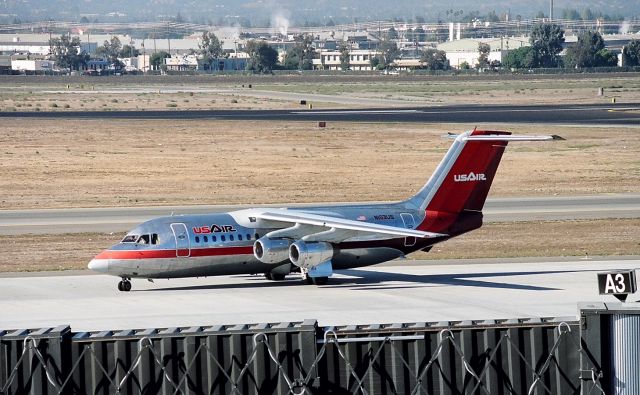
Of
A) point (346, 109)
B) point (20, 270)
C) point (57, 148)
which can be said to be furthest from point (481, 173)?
point (346, 109)

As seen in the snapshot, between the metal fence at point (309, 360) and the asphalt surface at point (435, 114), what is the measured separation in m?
89.5

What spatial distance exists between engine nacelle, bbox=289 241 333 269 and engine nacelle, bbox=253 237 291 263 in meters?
0.24

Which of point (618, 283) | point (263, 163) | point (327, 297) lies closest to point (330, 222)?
point (327, 297)

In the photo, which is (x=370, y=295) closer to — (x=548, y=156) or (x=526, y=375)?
(x=526, y=375)

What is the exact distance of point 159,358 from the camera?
63.4ft

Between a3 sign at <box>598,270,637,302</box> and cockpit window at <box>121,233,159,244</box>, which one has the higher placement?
a3 sign at <box>598,270,637,302</box>

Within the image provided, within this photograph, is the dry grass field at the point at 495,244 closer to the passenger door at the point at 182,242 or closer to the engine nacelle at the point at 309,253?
the passenger door at the point at 182,242

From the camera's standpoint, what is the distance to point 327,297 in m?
37.4

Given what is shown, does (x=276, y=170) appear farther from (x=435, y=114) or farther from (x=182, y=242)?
(x=435, y=114)

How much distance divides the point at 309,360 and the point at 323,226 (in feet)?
68.4

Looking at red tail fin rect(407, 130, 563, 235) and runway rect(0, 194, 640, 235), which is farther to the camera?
runway rect(0, 194, 640, 235)

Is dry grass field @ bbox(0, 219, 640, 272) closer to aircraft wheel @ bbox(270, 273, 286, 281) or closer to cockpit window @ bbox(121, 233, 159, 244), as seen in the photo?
cockpit window @ bbox(121, 233, 159, 244)

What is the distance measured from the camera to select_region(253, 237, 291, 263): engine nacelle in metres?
39.2

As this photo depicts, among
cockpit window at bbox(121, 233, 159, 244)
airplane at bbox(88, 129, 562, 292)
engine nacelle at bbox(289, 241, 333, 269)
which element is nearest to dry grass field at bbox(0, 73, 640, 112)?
airplane at bbox(88, 129, 562, 292)
